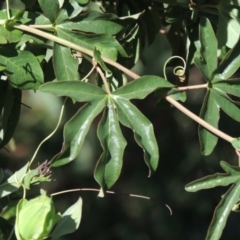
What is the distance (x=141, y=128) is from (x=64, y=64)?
13cm

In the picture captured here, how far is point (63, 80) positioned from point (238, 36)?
11.2 inches

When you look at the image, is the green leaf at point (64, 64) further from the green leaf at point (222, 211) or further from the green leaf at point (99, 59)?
the green leaf at point (222, 211)

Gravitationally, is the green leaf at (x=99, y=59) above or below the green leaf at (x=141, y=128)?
above

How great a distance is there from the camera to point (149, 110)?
2082 millimetres

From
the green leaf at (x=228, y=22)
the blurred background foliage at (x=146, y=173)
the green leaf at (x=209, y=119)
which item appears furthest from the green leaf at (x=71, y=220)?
the blurred background foliage at (x=146, y=173)

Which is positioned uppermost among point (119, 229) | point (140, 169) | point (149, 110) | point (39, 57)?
point (39, 57)

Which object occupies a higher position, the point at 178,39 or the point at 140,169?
the point at 178,39

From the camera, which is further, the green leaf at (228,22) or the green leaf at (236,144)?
the green leaf at (228,22)

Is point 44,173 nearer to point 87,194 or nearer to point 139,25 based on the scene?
point 139,25

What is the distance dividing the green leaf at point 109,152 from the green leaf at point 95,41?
0.28ft

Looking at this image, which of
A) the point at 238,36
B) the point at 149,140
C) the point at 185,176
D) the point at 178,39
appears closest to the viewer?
the point at 149,140

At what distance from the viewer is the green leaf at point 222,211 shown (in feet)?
2.77

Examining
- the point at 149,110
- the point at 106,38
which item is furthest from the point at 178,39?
the point at 149,110

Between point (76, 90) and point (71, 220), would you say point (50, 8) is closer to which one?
point (76, 90)
